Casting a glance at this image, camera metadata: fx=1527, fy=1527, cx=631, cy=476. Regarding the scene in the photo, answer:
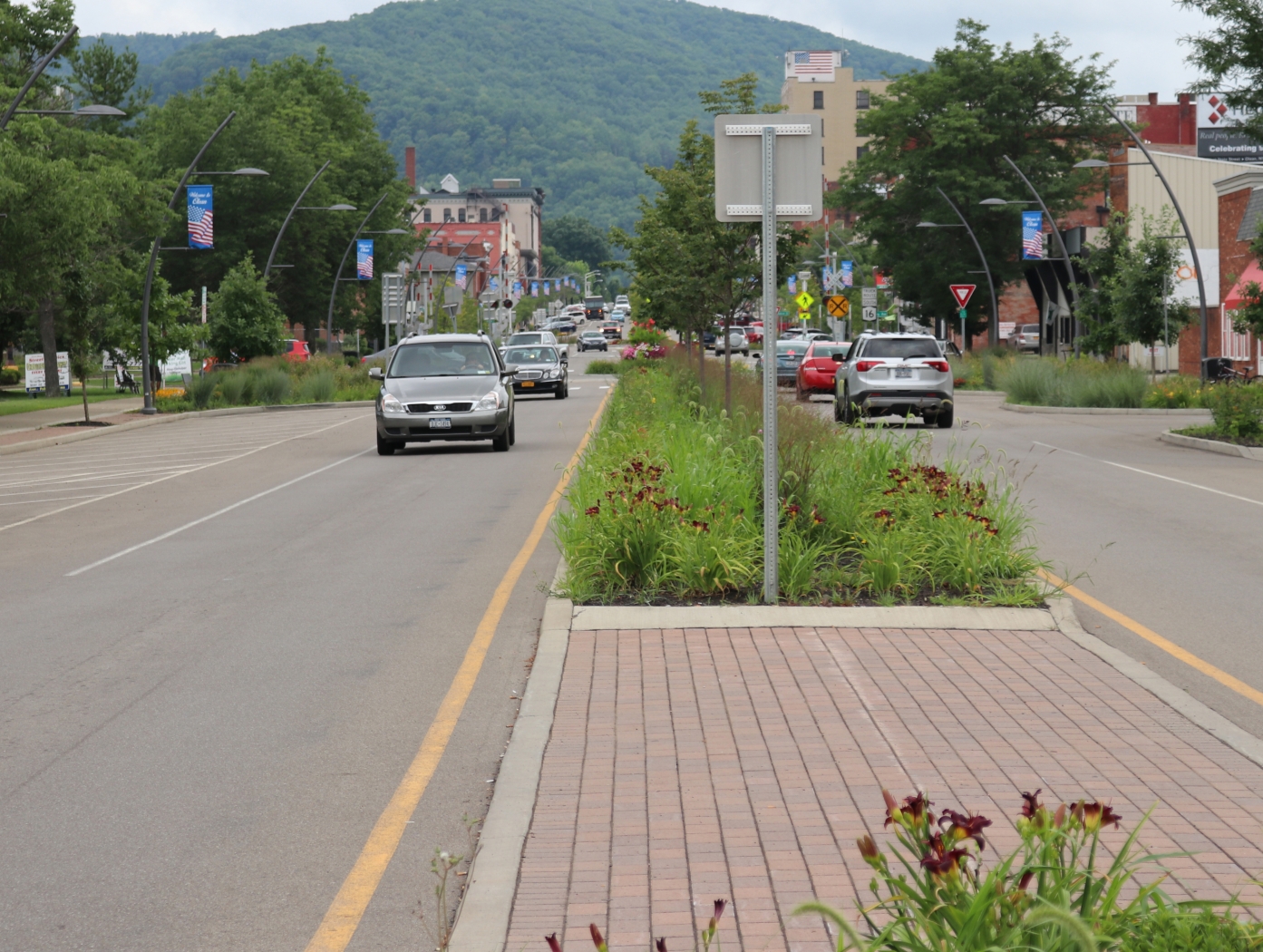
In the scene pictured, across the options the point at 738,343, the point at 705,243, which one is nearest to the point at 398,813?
the point at 705,243

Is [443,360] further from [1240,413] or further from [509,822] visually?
[509,822]

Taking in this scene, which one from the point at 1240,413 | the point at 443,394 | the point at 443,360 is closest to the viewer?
the point at 443,394

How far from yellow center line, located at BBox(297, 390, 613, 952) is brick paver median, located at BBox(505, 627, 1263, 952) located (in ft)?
1.68

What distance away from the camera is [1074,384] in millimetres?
36406

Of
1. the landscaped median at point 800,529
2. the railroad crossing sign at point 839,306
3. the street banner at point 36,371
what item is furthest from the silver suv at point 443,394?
Answer: the railroad crossing sign at point 839,306

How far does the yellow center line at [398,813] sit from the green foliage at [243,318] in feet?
123

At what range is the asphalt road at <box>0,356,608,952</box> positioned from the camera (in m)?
4.93

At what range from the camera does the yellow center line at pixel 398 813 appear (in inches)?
182

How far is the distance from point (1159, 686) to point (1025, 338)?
78867mm

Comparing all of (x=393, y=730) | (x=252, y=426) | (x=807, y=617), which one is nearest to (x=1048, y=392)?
(x=252, y=426)

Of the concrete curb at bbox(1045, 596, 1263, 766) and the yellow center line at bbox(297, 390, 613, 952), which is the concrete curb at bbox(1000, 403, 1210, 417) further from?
the yellow center line at bbox(297, 390, 613, 952)

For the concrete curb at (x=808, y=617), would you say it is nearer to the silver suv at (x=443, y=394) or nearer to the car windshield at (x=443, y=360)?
the silver suv at (x=443, y=394)

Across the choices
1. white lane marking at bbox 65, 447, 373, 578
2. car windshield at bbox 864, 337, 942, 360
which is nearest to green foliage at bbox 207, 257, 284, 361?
car windshield at bbox 864, 337, 942, 360

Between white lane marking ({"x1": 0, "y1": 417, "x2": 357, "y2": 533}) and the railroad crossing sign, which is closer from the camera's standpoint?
white lane marking ({"x1": 0, "y1": 417, "x2": 357, "y2": 533})
